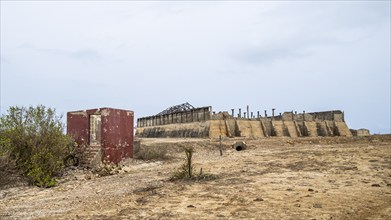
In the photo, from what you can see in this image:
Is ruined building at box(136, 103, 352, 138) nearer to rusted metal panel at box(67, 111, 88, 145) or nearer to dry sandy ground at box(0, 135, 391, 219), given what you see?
rusted metal panel at box(67, 111, 88, 145)

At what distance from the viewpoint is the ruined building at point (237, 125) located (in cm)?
2855

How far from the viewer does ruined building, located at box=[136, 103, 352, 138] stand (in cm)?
2855

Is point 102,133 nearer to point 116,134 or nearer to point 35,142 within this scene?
point 116,134

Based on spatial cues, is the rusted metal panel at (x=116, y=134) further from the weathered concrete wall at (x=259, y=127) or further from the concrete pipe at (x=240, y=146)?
the weathered concrete wall at (x=259, y=127)

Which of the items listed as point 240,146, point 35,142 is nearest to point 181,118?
point 240,146

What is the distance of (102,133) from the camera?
11984mm

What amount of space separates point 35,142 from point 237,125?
21.2 m

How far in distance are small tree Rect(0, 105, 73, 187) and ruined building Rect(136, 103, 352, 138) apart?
17671 mm

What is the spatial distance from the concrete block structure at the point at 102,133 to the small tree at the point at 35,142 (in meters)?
1.46

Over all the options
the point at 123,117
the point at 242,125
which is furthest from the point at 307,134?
the point at 123,117

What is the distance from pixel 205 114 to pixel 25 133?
1999cm

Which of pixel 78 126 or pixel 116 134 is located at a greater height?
pixel 78 126

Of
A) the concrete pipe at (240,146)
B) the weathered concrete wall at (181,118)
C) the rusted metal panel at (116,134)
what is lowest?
the concrete pipe at (240,146)

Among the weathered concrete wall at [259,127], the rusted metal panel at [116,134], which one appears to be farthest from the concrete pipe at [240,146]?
the weathered concrete wall at [259,127]
